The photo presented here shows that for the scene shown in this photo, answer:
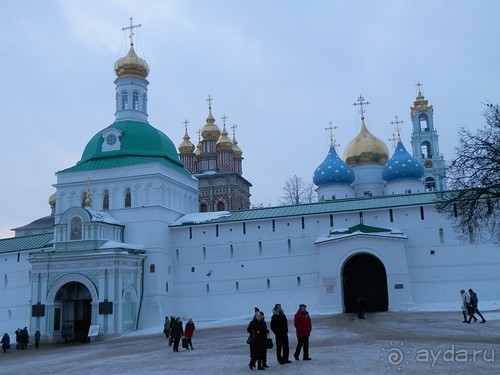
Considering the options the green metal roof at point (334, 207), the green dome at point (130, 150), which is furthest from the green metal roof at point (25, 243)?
the green metal roof at point (334, 207)

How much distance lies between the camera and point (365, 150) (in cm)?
3941

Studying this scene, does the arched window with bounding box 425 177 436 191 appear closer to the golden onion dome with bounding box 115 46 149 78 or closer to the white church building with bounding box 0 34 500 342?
the white church building with bounding box 0 34 500 342

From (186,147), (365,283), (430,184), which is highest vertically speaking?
(186,147)

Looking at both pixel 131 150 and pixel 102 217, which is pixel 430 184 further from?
pixel 102 217

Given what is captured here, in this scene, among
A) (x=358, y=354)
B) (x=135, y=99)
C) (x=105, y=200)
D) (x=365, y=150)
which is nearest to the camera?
(x=358, y=354)

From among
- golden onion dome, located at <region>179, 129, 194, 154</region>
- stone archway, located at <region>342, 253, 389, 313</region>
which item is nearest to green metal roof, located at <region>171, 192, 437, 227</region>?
stone archway, located at <region>342, 253, 389, 313</region>

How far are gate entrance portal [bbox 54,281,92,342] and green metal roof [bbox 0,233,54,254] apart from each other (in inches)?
201

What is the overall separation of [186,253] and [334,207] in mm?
8171

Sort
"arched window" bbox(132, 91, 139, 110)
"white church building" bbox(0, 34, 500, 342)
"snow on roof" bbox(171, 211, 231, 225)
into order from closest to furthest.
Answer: "white church building" bbox(0, 34, 500, 342), "snow on roof" bbox(171, 211, 231, 225), "arched window" bbox(132, 91, 139, 110)

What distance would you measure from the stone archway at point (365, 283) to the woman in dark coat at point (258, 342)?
1700 centimetres

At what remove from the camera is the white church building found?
26.2 m

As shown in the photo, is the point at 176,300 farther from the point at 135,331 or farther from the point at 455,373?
the point at 455,373

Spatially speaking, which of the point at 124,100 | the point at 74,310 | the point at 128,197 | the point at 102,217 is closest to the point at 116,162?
the point at 128,197

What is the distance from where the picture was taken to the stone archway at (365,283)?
2670 centimetres
